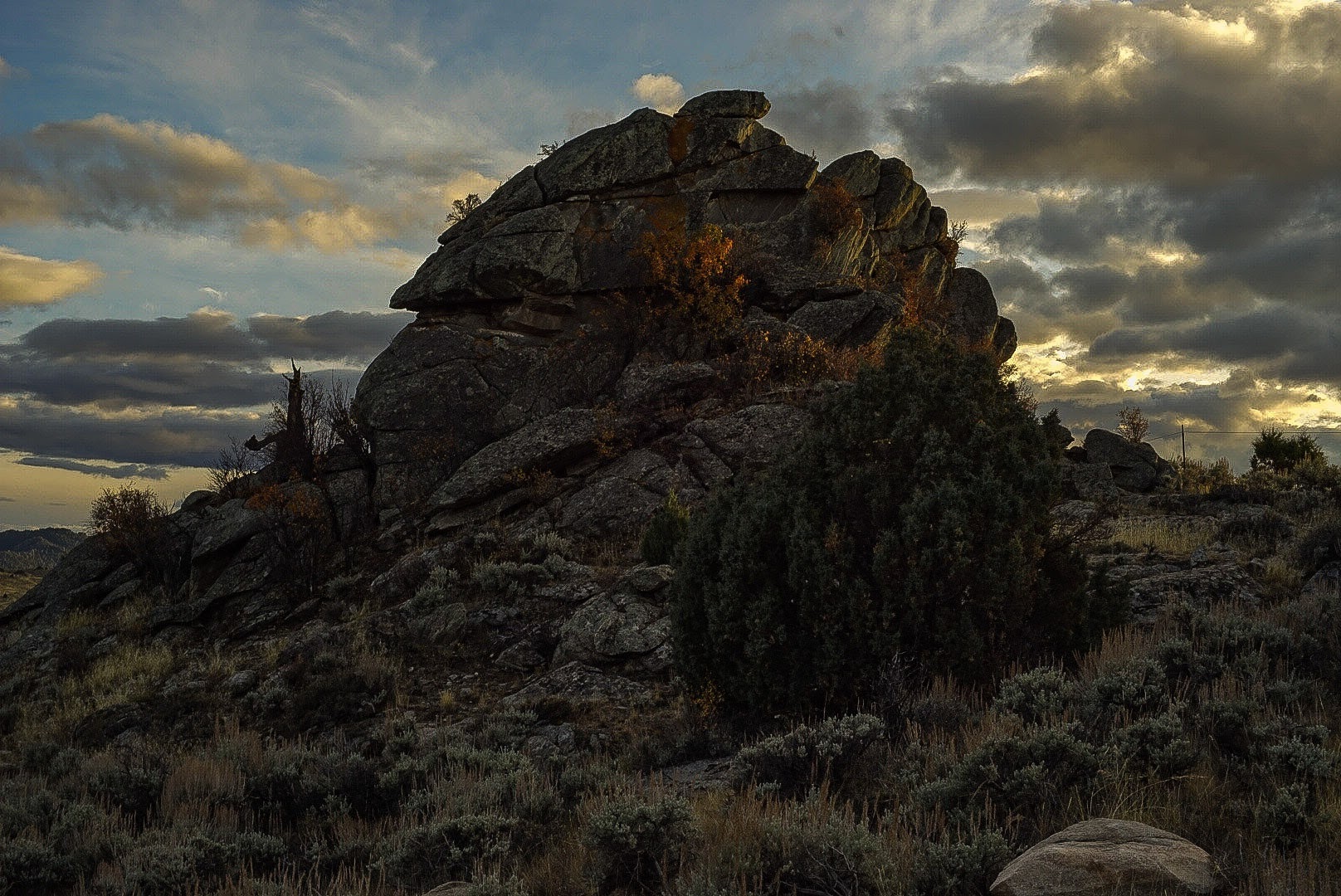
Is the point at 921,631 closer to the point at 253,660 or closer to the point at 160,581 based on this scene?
the point at 253,660

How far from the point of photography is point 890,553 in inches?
308

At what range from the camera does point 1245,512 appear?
1627cm

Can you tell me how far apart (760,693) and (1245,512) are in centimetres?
1259

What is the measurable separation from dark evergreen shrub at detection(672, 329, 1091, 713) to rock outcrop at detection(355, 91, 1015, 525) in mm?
8983

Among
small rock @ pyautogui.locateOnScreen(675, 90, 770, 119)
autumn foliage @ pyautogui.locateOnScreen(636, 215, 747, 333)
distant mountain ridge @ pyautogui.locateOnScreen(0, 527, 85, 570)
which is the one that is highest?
small rock @ pyautogui.locateOnScreen(675, 90, 770, 119)

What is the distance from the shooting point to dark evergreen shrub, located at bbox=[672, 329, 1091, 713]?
307 inches

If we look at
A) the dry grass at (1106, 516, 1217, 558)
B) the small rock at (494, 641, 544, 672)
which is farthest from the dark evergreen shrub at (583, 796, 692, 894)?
the dry grass at (1106, 516, 1217, 558)

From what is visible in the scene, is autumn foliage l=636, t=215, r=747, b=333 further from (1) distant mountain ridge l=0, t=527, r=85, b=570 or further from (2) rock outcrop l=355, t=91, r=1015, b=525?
(1) distant mountain ridge l=0, t=527, r=85, b=570

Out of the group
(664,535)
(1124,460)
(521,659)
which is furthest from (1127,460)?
(521,659)

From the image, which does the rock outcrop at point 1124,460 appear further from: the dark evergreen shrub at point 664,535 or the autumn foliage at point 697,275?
the dark evergreen shrub at point 664,535

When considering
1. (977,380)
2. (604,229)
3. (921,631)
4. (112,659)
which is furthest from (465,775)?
(604,229)

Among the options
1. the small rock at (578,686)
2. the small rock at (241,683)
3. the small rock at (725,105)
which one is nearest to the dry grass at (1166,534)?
the small rock at (578,686)

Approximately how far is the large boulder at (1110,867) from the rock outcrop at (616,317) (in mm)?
13815

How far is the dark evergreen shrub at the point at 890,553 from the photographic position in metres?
7.79
